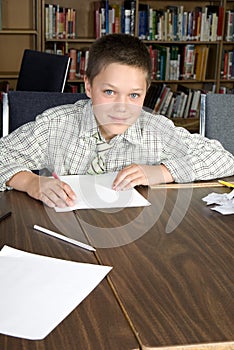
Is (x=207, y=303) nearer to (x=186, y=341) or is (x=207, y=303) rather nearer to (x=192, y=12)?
(x=186, y=341)

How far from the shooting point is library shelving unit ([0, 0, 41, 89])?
4.37 metres

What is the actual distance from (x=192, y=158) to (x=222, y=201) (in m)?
0.27

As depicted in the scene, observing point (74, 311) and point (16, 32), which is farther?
point (16, 32)

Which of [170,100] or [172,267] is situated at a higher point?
[172,267]

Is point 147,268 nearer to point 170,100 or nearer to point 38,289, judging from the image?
point 38,289

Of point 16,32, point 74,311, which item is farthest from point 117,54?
point 16,32

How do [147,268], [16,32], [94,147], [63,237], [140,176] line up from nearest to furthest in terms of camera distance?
1. [147,268]
2. [63,237]
3. [140,176]
4. [94,147]
5. [16,32]

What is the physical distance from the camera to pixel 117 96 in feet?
5.36

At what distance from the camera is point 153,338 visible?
0.81 meters

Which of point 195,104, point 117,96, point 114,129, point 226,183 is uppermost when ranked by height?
point 117,96

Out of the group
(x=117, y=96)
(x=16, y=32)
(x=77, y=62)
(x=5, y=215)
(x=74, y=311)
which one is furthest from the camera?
(x=77, y=62)

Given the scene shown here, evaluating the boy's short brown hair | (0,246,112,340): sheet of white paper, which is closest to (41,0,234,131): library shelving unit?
the boy's short brown hair

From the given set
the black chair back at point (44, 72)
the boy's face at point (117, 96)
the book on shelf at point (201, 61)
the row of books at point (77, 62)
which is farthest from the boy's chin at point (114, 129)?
the book on shelf at point (201, 61)

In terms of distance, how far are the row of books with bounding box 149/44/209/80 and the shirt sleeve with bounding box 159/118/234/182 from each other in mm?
3016
